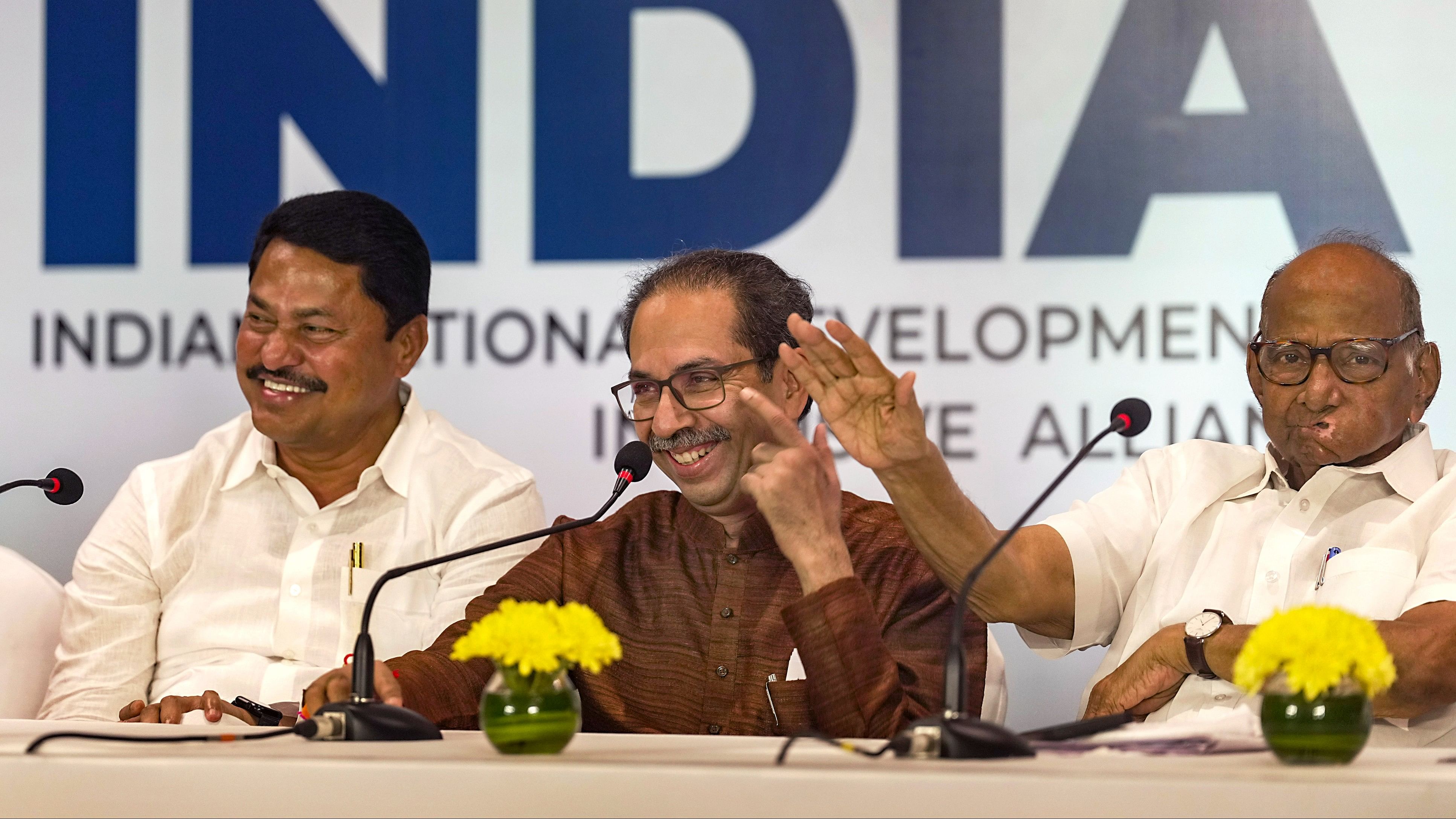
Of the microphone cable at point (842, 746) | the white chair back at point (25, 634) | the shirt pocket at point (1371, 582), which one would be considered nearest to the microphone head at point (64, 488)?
the white chair back at point (25, 634)

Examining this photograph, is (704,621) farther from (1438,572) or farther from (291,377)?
(1438,572)

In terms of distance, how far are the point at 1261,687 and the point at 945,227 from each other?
7.67 feet

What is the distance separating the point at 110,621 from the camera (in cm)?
297

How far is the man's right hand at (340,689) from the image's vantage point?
7.25 ft

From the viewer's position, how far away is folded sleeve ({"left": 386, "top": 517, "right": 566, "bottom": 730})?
239 centimetres

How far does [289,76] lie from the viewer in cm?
397

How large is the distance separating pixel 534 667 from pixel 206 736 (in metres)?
0.45

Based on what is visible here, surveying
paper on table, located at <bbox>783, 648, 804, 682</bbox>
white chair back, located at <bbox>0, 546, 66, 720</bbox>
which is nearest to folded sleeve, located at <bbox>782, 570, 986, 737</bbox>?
paper on table, located at <bbox>783, 648, 804, 682</bbox>

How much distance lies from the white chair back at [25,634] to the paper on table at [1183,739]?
2.32 m

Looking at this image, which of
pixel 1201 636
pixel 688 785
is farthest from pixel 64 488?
pixel 1201 636

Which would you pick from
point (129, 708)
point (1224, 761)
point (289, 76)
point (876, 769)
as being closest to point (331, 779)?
point (876, 769)

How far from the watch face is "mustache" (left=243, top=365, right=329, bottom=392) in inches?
71.2

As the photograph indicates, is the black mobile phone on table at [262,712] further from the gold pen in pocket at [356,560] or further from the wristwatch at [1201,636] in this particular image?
the wristwatch at [1201,636]

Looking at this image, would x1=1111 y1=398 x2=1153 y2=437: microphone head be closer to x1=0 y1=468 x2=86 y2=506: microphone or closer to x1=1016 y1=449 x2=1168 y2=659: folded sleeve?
x1=1016 y1=449 x2=1168 y2=659: folded sleeve
